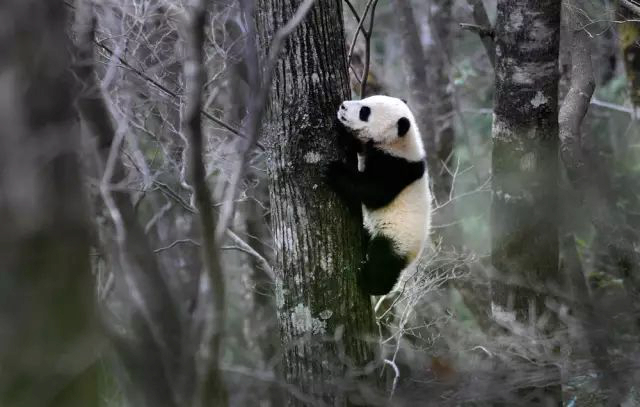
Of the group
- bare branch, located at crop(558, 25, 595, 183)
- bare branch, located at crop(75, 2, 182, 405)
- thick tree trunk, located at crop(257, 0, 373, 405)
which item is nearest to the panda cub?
thick tree trunk, located at crop(257, 0, 373, 405)

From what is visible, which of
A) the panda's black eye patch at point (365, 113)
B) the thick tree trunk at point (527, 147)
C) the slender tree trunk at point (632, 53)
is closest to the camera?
the panda's black eye patch at point (365, 113)

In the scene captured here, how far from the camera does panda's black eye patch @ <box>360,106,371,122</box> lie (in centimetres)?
441

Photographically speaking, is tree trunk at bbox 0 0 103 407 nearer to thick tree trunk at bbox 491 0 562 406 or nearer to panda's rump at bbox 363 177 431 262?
panda's rump at bbox 363 177 431 262

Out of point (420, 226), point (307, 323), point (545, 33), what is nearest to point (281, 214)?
point (307, 323)

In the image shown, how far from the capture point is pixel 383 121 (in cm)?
488

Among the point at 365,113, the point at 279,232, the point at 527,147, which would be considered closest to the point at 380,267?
the point at 279,232

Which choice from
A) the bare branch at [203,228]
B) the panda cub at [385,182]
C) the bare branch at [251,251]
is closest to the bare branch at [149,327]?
the bare branch at [203,228]

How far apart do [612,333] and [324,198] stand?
1653 mm

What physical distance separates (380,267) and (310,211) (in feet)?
2.23

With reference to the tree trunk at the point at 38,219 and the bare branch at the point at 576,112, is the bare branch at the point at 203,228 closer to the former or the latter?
the tree trunk at the point at 38,219

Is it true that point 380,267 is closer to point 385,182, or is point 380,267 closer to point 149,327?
point 385,182

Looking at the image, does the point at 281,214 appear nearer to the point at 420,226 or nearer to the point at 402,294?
the point at 420,226

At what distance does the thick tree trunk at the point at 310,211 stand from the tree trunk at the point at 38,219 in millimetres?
2150

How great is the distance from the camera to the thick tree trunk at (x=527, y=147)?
5543 millimetres
